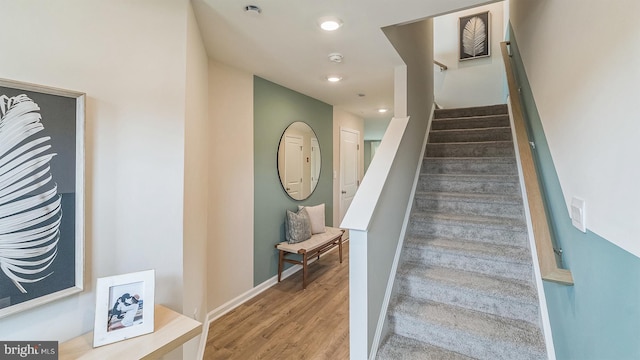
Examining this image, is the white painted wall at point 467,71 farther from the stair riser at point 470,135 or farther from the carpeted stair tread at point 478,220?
the carpeted stair tread at point 478,220

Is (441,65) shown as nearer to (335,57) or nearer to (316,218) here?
(335,57)

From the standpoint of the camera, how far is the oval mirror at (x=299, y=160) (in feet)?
11.2

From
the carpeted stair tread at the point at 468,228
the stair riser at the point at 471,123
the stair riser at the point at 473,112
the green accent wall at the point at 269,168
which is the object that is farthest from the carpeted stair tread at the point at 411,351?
the stair riser at the point at 473,112

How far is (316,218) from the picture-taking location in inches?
146

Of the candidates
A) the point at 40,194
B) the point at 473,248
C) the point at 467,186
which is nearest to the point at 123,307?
the point at 40,194

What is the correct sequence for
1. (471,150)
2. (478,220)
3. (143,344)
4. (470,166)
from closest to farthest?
(143,344) < (478,220) < (470,166) < (471,150)

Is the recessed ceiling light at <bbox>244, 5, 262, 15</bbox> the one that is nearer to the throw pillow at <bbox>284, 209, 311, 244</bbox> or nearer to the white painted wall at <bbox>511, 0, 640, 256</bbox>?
the white painted wall at <bbox>511, 0, 640, 256</bbox>

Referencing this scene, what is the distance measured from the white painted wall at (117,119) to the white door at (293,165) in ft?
6.70

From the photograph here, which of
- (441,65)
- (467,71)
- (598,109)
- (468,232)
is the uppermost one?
(441,65)

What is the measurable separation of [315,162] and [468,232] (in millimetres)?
2293

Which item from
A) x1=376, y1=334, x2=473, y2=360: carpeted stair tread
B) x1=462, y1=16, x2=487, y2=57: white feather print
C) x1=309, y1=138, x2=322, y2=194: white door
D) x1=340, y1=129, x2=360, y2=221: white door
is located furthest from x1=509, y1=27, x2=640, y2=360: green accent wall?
x1=462, y1=16, x2=487, y2=57: white feather print

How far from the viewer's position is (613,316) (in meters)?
0.85

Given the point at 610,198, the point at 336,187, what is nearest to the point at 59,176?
the point at 610,198

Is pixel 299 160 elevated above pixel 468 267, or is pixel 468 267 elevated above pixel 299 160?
pixel 299 160
